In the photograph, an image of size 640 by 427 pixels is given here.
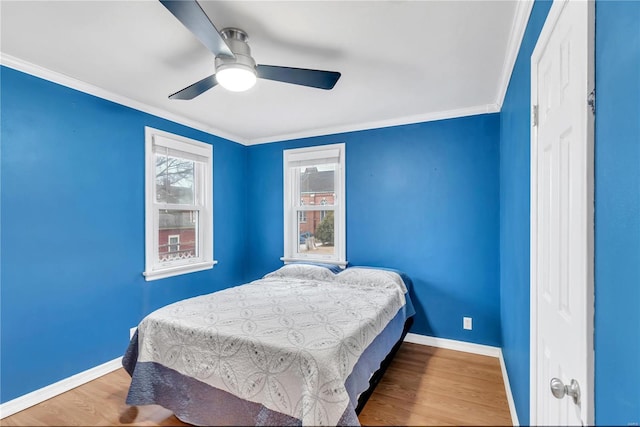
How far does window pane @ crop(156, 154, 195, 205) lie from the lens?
105 inches

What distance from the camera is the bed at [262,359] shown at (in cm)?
71

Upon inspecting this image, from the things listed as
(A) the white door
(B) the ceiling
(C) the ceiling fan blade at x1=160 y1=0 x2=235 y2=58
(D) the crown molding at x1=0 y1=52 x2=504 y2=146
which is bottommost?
(A) the white door

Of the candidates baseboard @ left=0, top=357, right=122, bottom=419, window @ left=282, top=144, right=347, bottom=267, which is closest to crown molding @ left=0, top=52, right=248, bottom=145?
window @ left=282, top=144, right=347, bottom=267

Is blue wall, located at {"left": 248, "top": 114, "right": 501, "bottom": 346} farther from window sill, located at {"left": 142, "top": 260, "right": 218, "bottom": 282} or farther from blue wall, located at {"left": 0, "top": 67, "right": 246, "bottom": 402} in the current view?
blue wall, located at {"left": 0, "top": 67, "right": 246, "bottom": 402}

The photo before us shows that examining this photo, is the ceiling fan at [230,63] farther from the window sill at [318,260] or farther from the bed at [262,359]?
the window sill at [318,260]

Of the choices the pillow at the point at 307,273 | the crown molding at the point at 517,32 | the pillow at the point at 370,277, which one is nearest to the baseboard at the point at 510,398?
the crown molding at the point at 517,32

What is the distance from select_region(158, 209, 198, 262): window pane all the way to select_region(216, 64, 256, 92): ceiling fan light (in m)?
1.70

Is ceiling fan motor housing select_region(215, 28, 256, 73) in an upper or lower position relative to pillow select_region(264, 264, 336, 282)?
upper

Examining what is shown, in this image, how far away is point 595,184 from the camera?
42cm

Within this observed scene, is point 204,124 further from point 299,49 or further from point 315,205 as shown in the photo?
point 299,49

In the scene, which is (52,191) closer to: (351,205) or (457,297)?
(351,205)

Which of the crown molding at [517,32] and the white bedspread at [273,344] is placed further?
the crown molding at [517,32]

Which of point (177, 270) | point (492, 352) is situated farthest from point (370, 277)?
point (177, 270)

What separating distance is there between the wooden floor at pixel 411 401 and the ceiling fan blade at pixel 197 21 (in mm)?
1279
